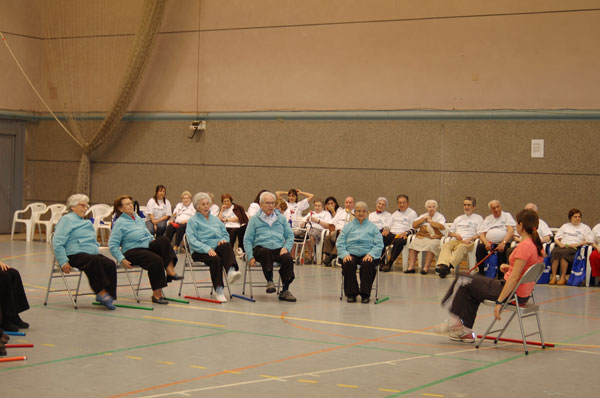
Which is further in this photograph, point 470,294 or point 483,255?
point 483,255

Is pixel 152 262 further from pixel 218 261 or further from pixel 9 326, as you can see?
pixel 9 326

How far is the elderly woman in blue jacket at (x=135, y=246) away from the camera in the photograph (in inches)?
317

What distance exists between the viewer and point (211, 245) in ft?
28.3

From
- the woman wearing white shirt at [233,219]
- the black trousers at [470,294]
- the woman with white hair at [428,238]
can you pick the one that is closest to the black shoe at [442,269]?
the woman with white hair at [428,238]

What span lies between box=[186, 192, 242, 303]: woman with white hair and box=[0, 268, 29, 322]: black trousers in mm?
2399

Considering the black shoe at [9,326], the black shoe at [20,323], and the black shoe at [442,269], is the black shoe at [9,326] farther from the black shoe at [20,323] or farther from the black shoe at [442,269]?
the black shoe at [442,269]

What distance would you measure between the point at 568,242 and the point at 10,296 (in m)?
7.47

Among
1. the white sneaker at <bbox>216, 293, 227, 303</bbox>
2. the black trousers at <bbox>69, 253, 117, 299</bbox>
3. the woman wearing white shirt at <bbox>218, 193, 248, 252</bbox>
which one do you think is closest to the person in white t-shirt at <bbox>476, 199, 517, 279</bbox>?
the woman wearing white shirt at <bbox>218, 193, 248, 252</bbox>

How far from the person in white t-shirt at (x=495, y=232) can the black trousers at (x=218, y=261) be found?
4.18 metres

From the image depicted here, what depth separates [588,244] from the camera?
10625 millimetres

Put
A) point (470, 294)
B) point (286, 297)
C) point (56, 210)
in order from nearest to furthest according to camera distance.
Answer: point (470, 294), point (286, 297), point (56, 210)

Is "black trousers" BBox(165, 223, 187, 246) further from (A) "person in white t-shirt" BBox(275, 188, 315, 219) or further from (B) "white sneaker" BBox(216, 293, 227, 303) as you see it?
(B) "white sneaker" BBox(216, 293, 227, 303)

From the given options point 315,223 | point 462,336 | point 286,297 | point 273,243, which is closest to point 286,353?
point 462,336

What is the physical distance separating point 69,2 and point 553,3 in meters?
9.84
